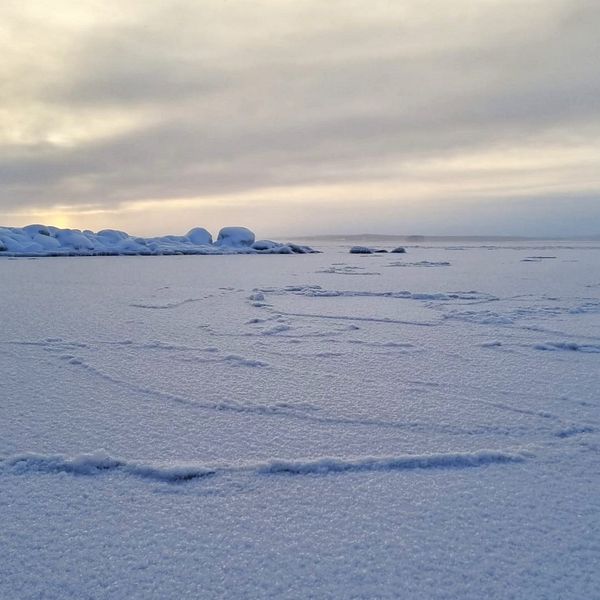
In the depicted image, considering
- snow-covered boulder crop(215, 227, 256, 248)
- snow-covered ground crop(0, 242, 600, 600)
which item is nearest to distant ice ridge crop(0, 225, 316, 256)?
snow-covered boulder crop(215, 227, 256, 248)

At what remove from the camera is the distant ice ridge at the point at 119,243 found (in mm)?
20828

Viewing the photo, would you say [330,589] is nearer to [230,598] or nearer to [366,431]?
[230,598]

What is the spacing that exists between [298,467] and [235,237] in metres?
24.2

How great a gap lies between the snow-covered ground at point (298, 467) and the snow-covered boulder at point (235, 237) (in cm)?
2193

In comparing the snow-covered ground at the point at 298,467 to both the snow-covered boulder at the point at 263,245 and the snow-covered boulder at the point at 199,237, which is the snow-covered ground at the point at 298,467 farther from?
the snow-covered boulder at the point at 199,237

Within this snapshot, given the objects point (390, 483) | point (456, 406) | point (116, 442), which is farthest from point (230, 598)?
point (456, 406)

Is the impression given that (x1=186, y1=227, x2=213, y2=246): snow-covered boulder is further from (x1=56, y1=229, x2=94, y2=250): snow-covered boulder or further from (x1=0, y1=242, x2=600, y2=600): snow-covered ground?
(x1=0, y1=242, x2=600, y2=600): snow-covered ground

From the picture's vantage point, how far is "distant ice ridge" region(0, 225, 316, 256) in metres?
20.8

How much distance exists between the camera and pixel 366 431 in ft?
5.62

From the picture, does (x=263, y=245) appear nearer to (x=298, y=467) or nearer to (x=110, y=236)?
(x=110, y=236)

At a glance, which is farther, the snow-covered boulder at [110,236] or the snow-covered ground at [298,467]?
the snow-covered boulder at [110,236]

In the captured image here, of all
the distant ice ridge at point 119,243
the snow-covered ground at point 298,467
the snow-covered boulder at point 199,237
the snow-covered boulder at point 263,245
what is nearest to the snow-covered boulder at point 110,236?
the distant ice ridge at point 119,243

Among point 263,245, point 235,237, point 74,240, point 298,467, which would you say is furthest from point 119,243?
point 298,467

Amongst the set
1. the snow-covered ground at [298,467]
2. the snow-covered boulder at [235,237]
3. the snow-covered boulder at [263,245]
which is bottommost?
the snow-covered ground at [298,467]
